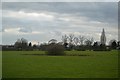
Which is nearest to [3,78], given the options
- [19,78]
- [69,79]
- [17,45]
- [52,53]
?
[19,78]

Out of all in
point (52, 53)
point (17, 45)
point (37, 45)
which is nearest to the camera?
point (52, 53)

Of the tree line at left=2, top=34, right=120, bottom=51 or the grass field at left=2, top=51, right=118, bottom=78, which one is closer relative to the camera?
the grass field at left=2, top=51, right=118, bottom=78

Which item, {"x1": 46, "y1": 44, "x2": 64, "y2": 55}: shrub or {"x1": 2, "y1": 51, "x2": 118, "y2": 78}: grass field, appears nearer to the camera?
{"x1": 2, "y1": 51, "x2": 118, "y2": 78}: grass field

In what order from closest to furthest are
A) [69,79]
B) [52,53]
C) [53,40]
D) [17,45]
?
[69,79]
[52,53]
[53,40]
[17,45]

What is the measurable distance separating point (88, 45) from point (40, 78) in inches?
3197

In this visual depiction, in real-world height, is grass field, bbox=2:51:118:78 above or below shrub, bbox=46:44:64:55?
below

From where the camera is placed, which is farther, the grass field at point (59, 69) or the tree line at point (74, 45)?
the tree line at point (74, 45)

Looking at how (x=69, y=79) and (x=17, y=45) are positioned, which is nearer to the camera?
(x=69, y=79)

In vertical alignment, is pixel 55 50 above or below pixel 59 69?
above

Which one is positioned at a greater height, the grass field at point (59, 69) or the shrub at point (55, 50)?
the shrub at point (55, 50)

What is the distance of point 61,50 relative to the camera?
59.0m

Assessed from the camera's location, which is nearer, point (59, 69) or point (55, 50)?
point (59, 69)

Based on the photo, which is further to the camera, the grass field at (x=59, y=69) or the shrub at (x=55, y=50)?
the shrub at (x=55, y=50)

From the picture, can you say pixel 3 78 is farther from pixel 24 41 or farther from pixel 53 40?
pixel 24 41
